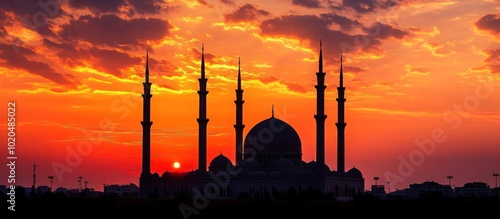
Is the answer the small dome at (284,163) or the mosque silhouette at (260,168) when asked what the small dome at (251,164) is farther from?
the small dome at (284,163)

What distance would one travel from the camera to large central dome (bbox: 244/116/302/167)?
402ft

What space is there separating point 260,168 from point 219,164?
21.1 feet

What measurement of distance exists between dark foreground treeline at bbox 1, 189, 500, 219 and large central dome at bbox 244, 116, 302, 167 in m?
24.1

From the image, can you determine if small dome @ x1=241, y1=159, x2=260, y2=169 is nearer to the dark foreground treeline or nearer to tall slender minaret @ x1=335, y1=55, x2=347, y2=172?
tall slender minaret @ x1=335, y1=55, x2=347, y2=172

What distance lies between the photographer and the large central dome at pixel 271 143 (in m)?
123

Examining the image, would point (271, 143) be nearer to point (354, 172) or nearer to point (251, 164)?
point (251, 164)

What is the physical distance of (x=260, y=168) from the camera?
11781cm

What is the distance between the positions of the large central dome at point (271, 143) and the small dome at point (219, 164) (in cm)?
263

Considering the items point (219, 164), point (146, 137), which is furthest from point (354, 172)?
point (146, 137)

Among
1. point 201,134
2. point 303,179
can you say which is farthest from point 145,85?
point 303,179

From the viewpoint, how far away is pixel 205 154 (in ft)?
387

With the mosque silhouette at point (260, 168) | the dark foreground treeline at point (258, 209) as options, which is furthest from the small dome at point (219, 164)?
the dark foreground treeline at point (258, 209)

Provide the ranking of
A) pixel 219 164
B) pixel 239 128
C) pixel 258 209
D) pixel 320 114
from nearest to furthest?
pixel 258 209 → pixel 320 114 → pixel 219 164 → pixel 239 128

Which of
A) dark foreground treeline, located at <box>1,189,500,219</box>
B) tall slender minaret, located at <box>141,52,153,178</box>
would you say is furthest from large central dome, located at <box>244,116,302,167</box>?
dark foreground treeline, located at <box>1,189,500,219</box>
